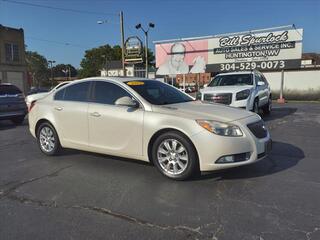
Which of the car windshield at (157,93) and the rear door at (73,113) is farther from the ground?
the car windshield at (157,93)

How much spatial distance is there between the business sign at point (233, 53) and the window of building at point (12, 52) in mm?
16968

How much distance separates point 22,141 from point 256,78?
8121 mm

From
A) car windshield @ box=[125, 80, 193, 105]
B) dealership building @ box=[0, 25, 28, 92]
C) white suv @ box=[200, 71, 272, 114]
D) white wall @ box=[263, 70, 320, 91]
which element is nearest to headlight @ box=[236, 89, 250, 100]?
white suv @ box=[200, 71, 272, 114]

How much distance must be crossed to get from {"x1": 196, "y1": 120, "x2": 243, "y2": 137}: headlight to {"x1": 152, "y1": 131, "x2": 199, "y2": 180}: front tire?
1.11 ft

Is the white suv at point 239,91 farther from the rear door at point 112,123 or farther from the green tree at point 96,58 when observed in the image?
the green tree at point 96,58

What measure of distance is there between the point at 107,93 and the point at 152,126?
125 centimetres

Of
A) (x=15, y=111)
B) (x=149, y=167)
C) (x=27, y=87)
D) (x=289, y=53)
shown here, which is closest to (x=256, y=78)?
(x=149, y=167)

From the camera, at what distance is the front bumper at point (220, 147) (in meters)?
4.53

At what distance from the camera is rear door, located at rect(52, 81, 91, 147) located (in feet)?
19.4

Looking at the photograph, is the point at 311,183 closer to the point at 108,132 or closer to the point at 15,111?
the point at 108,132

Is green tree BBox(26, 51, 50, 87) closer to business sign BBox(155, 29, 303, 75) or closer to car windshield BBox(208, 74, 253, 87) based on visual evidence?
business sign BBox(155, 29, 303, 75)

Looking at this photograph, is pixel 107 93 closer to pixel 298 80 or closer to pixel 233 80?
pixel 233 80

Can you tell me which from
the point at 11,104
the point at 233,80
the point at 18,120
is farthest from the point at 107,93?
the point at 18,120

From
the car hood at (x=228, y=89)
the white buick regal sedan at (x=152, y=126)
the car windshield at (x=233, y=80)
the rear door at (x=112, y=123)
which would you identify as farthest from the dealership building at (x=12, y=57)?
the rear door at (x=112, y=123)
